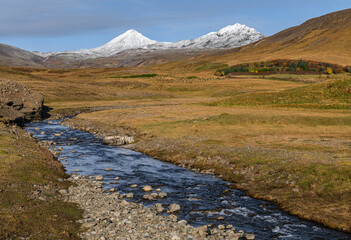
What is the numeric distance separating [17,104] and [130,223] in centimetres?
4727

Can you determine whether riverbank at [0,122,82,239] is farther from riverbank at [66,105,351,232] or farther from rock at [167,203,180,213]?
riverbank at [66,105,351,232]

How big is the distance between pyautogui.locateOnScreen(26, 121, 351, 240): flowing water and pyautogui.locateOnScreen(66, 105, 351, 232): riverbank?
1.06 m

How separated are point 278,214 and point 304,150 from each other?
12.2 m

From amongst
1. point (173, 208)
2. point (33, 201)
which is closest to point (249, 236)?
point (173, 208)

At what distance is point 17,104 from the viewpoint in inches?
2180

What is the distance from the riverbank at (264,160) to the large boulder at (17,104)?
1380 cm

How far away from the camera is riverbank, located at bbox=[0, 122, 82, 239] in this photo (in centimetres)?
1399

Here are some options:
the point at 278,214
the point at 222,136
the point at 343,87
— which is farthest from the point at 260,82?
the point at 278,214

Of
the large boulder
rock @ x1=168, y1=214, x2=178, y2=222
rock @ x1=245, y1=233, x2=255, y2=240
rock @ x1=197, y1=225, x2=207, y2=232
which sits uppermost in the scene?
the large boulder

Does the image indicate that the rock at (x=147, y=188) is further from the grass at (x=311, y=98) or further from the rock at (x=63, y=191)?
the grass at (x=311, y=98)

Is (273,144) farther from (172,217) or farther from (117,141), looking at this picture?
(117,141)

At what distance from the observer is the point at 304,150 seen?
29.1m

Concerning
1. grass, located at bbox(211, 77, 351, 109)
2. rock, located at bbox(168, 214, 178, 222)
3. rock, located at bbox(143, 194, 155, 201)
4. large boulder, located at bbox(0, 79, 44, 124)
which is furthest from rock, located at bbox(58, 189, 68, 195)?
grass, located at bbox(211, 77, 351, 109)

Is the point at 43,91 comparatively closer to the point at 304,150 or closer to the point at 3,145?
the point at 3,145
